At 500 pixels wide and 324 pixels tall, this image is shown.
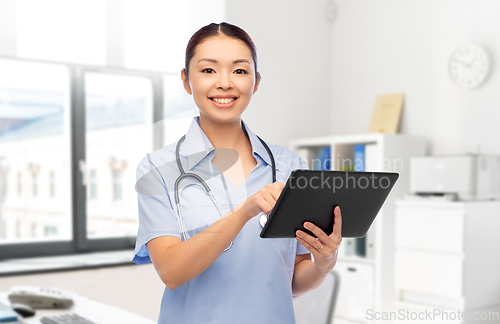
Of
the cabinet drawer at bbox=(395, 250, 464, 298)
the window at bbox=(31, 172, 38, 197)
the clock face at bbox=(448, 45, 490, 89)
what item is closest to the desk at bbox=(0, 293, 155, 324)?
the window at bbox=(31, 172, 38, 197)

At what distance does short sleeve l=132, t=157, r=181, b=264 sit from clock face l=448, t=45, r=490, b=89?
2497mm

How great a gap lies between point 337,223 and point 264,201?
0.40 feet

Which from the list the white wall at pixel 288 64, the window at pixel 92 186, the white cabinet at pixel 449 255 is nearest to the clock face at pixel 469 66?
the white cabinet at pixel 449 255

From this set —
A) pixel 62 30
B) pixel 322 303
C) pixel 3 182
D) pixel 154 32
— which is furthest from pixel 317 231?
pixel 3 182

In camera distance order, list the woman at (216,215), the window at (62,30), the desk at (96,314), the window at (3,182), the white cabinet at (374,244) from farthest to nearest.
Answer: the white cabinet at (374,244)
the window at (3,182)
the window at (62,30)
the desk at (96,314)
the woman at (216,215)

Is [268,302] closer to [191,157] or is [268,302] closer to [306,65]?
→ [191,157]

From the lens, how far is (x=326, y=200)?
25.3 inches

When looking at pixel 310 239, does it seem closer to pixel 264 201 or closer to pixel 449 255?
pixel 264 201

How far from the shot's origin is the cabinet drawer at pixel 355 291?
2.86 m

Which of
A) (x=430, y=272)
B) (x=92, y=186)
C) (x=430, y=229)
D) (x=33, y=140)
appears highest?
(x=33, y=140)

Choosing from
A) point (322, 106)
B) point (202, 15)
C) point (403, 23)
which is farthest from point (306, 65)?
point (202, 15)

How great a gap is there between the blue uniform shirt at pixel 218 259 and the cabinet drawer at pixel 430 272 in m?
1.85

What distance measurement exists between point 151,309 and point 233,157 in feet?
6.63

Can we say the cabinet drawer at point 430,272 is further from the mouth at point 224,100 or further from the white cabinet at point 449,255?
the mouth at point 224,100
